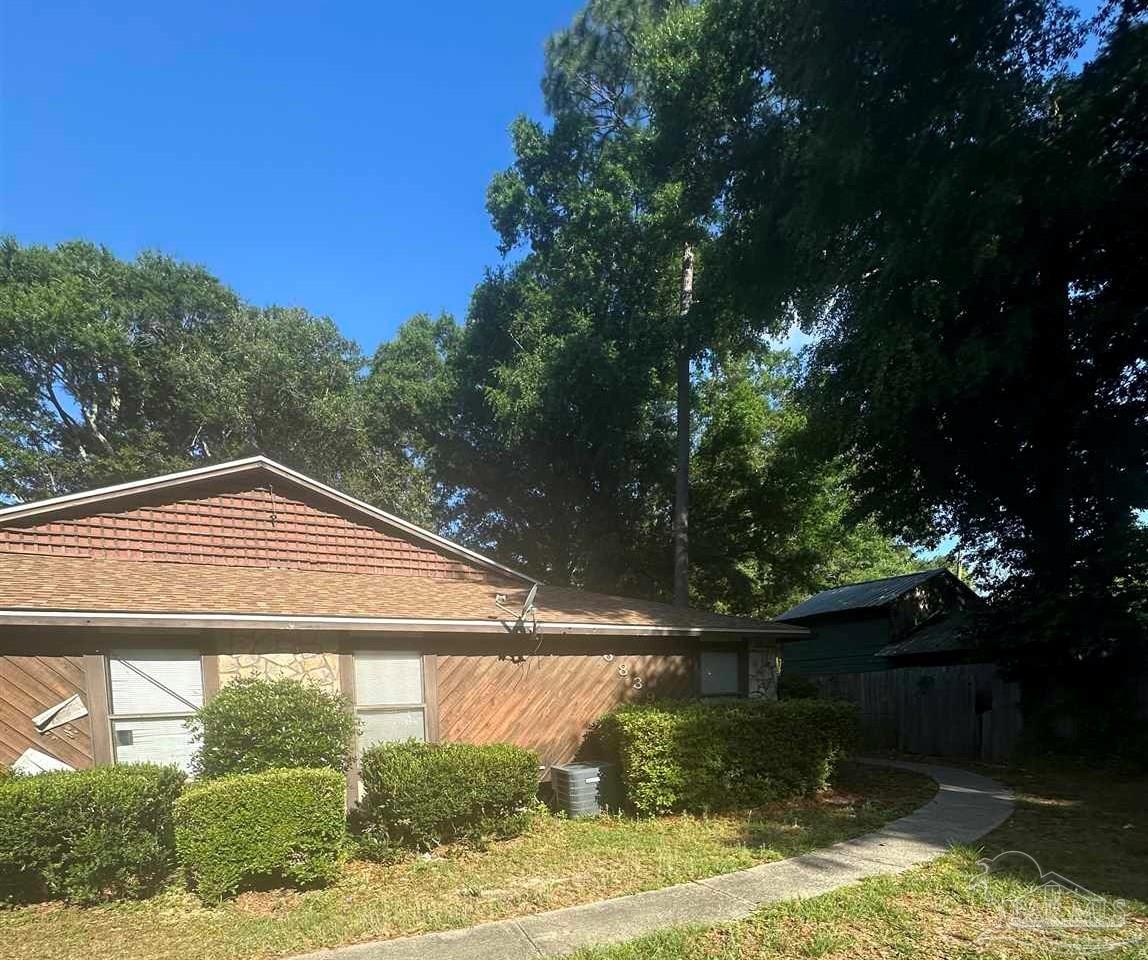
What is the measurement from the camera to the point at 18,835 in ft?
19.6

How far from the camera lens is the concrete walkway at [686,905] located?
16.1 feet

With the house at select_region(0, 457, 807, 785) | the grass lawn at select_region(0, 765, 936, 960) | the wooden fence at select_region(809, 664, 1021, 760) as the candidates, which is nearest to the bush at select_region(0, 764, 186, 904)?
the grass lawn at select_region(0, 765, 936, 960)

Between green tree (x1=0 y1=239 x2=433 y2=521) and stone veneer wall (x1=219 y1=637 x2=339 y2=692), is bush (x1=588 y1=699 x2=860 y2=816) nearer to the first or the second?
stone veneer wall (x1=219 y1=637 x2=339 y2=692)

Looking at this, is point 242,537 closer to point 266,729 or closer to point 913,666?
point 266,729

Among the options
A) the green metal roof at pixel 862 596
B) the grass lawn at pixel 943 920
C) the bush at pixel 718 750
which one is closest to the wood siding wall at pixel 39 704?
the grass lawn at pixel 943 920

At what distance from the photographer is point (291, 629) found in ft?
26.8

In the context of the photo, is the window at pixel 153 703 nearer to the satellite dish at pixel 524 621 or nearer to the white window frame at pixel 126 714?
the white window frame at pixel 126 714

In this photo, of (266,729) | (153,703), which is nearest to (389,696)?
(266,729)

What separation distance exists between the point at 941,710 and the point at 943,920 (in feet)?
35.4

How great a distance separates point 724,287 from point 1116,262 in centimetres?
630

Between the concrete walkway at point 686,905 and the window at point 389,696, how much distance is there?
375 centimetres

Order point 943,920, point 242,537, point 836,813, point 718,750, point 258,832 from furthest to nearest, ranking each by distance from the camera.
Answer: point 242,537 → point 718,750 → point 836,813 → point 258,832 → point 943,920

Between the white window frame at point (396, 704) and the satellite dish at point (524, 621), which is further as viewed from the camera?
the satellite dish at point (524, 621)

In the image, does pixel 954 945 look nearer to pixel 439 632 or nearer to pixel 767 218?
pixel 439 632
